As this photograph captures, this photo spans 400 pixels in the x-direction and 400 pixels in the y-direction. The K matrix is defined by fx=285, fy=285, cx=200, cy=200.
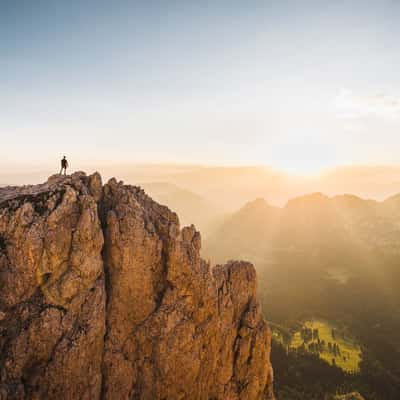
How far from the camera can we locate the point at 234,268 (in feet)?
186

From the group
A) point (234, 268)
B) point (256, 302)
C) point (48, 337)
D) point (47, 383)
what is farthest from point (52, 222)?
point (256, 302)

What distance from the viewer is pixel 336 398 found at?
152m

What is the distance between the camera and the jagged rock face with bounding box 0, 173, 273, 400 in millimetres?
33406

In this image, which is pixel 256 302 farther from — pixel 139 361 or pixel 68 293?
pixel 68 293

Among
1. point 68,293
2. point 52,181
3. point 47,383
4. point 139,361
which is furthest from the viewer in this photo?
point 52,181

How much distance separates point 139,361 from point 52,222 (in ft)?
74.7

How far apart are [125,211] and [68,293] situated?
1334cm

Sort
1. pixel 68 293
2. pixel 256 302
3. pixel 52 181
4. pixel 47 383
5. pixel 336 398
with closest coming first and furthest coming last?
pixel 47 383 < pixel 68 293 < pixel 52 181 < pixel 256 302 < pixel 336 398

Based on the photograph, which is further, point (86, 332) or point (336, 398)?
point (336, 398)

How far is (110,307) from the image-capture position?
39625 millimetres

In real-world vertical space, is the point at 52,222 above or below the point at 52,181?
below

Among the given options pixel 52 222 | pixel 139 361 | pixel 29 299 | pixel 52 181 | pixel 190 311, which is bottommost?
pixel 139 361

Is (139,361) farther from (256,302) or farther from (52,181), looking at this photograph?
(52,181)

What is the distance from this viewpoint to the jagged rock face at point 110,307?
110 ft
